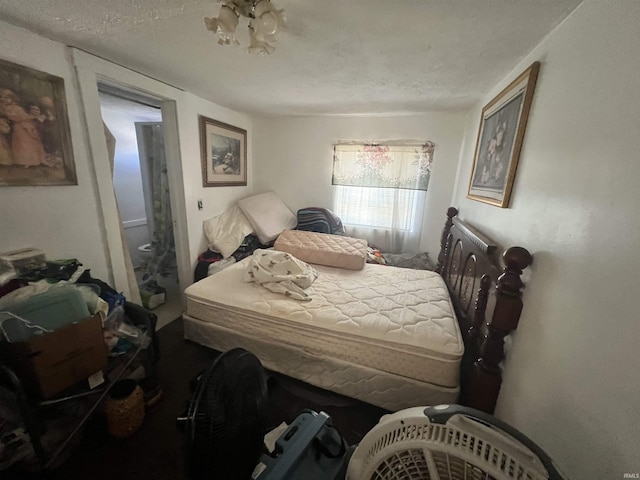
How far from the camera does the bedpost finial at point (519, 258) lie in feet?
2.97

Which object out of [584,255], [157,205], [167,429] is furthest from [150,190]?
[584,255]

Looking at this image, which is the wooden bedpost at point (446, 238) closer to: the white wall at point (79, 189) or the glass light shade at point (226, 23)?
the glass light shade at point (226, 23)

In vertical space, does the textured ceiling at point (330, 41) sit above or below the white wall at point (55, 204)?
above

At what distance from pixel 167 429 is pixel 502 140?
2459 mm

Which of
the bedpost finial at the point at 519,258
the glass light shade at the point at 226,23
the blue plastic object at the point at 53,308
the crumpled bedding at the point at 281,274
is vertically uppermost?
the glass light shade at the point at 226,23

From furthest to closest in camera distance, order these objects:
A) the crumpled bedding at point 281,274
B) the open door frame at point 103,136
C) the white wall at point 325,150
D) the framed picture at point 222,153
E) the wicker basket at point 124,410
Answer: the white wall at point 325,150
the framed picture at point 222,153
the crumpled bedding at point 281,274
the open door frame at point 103,136
the wicker basket at point 124,410

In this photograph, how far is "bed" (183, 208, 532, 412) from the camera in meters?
1.07

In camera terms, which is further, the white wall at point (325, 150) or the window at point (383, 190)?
the window at point (383, 190)

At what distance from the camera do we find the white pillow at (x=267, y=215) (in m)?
2.73

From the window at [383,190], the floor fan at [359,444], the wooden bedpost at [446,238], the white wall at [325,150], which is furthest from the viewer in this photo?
the window at [383,190]

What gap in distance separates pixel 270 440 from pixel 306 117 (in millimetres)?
3058

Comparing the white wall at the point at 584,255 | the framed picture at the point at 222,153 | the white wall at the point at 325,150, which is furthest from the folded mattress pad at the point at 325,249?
A: the white wall at the point at 584,255

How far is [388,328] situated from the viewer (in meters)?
1.36

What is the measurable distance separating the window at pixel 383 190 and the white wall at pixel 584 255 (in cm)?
167
